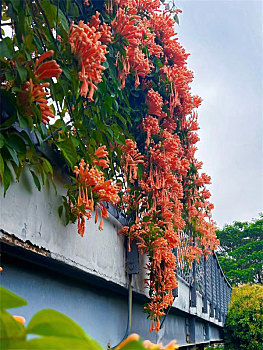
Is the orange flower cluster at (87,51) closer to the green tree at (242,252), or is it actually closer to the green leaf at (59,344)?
the green leaf at (59,344)

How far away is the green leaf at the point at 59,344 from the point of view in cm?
25

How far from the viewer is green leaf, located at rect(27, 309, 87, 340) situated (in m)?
0.27

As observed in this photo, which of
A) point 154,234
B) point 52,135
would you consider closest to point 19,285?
point 52,135

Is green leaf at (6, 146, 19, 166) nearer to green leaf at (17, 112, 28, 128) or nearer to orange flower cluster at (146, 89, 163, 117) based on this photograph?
green leaf at (17, 112, 28, 128)

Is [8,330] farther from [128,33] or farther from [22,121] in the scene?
[128,33]

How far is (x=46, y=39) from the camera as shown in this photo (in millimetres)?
1726

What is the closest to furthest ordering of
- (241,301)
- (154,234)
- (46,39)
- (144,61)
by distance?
(46,39), (144,61), (154,234), (241,301)

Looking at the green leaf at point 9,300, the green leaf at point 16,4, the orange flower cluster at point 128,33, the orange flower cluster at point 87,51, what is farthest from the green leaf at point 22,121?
the green leaf at point 9,300

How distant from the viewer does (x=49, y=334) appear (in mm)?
268

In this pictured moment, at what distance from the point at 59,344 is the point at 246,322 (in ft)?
39.2

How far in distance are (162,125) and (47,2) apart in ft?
7.29

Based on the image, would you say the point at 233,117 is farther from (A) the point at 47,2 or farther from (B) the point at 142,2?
(A) the point at 47,2

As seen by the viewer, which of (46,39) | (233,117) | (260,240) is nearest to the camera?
(46,39)

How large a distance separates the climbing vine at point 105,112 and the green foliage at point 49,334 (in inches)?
46.2
